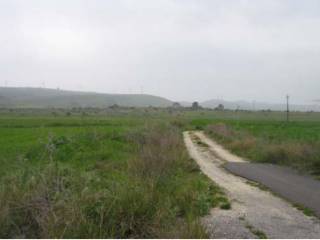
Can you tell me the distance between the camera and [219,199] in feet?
38.8

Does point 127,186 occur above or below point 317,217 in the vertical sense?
above

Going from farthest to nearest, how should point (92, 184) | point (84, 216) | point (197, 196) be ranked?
1. point (197, 196)
2. point (92, 184)
3. point (84, 216)

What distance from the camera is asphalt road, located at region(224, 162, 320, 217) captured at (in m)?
11.7

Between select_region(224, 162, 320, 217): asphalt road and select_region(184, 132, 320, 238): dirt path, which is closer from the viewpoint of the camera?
select_region(184, 132, 320, 238): dirt path

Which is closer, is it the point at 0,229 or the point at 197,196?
the point at 0,229

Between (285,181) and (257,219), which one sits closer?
(257,219)

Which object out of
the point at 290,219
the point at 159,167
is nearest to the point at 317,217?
the point at 290,219

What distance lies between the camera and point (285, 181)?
14992mm

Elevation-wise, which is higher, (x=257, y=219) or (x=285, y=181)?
(x=257, y=219)

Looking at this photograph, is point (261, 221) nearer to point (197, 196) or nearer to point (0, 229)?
point (197, 196)

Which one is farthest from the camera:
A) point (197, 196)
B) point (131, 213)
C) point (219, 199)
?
point (219, 199)

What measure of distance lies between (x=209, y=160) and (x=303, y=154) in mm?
5336

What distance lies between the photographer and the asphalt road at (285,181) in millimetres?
11742

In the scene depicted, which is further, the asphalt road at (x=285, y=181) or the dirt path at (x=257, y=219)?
the asphalt road at (x=285, y=181)
